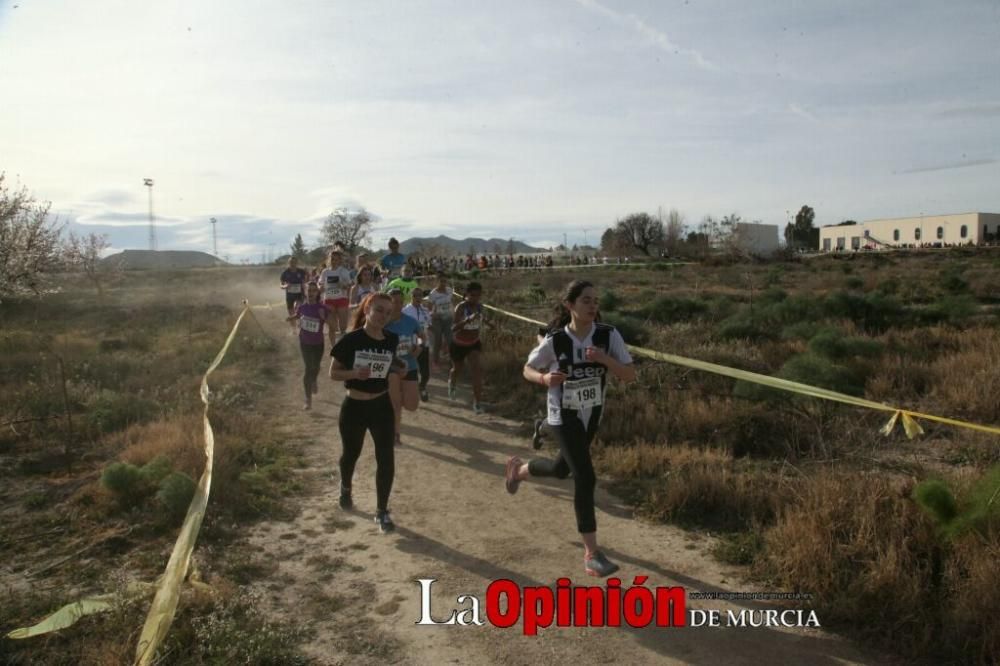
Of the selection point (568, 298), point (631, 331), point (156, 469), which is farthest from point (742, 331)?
point (156, 469)

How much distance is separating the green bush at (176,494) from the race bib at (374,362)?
72.3 inches

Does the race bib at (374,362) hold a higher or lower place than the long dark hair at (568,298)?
lower

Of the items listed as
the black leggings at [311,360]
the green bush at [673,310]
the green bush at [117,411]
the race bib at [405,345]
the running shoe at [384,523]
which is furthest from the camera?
the green bush at [673,310]

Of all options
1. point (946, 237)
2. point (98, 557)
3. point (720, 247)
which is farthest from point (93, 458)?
point (946, 237)

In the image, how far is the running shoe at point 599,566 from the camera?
4.47 meters

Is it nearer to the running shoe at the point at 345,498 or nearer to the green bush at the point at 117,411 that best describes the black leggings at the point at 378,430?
the running shoe at the point at 345,498

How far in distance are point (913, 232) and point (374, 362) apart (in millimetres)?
128210

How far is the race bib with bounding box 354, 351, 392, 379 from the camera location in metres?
5.57

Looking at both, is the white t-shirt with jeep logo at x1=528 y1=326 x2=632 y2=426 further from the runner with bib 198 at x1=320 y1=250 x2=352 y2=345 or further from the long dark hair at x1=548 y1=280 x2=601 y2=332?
the runner with bib 198 at x1=320 y1=250 x2=352 y2=345

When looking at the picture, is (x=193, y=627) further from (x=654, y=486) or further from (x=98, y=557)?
(x=654, y=486)

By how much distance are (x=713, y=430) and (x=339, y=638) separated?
518 cm

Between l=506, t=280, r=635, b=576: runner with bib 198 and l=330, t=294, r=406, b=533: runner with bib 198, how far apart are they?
56.1 inches

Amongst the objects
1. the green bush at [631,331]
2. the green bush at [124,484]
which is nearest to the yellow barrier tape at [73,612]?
the green bush at [124,484]

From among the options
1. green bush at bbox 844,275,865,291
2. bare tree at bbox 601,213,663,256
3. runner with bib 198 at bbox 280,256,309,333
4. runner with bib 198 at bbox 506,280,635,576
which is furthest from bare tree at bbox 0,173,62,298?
bare tree at bbox 601,213,663,256
